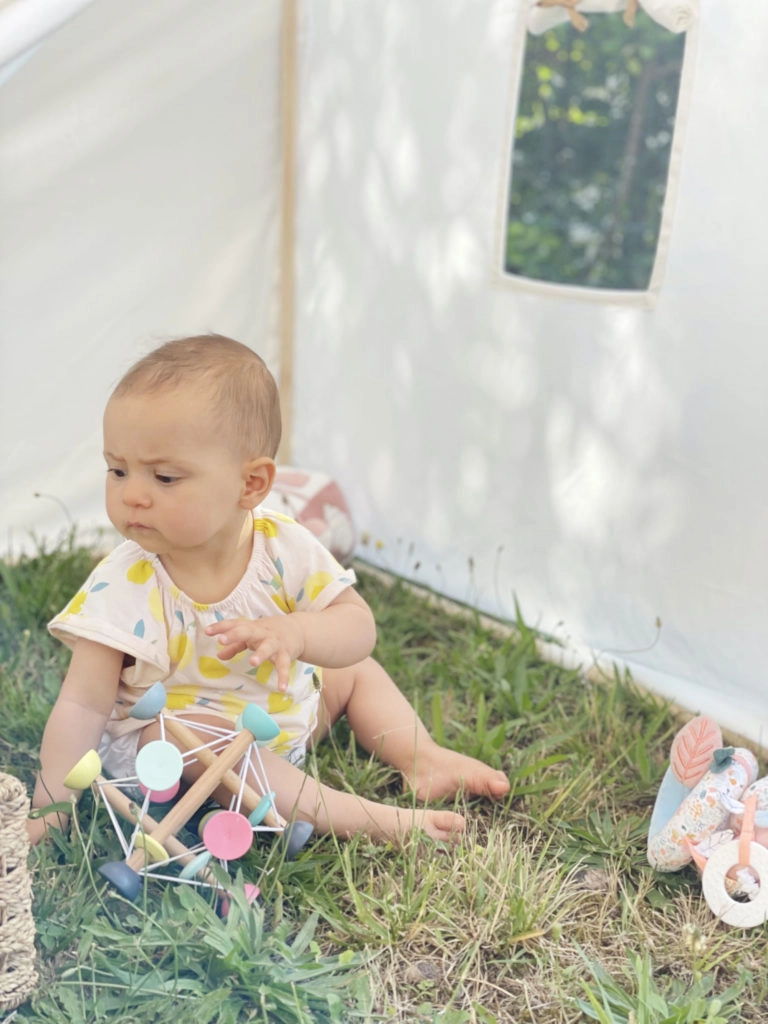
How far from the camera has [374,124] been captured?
93.0 inches

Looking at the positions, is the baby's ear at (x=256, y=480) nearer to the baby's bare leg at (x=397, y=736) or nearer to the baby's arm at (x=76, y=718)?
the baby's arm at (x=76, y=718)

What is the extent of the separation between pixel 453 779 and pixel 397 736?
113 mm

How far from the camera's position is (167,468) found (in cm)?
134

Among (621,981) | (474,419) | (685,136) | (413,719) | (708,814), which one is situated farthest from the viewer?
(474,419)

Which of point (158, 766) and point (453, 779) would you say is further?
point (453, 779)

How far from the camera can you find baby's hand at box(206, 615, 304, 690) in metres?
1.26

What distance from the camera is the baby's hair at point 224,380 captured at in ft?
4.40

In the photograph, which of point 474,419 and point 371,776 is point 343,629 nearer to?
point 371,776

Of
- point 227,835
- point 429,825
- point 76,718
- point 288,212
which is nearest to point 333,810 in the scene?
point 429,825

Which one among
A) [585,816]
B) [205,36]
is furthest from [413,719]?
[205,36]

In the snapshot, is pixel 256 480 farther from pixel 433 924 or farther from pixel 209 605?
pixel 433 924

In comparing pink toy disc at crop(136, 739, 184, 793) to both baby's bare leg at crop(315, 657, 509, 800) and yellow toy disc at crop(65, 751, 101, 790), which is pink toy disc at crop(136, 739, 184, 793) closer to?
yellow toy disc at crop(65, 751, 101, 790)

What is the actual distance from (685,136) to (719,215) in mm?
144

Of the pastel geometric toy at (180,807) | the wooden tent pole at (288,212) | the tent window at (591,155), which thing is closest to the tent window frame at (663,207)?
the wooden tent pole at (288,212)
